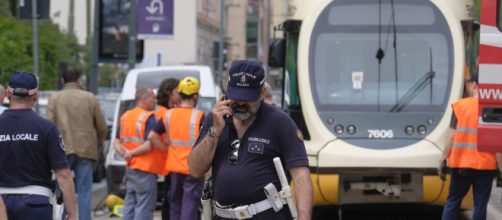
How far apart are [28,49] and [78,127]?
28.0 metres

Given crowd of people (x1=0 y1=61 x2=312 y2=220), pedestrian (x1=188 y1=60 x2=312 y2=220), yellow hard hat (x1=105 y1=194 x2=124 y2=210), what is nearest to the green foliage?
yellow hard hat (x1=105 y1=194 x2=124 y2=210)

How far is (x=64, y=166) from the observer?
7.30 m

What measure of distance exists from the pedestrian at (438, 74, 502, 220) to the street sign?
11.8m

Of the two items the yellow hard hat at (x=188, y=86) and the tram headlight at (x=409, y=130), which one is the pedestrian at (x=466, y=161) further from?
the yellow hard hat at (x=188, y=86)

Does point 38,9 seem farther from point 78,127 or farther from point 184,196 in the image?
point 184,196

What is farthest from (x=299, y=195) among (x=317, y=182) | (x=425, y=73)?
(x=425, y=73)

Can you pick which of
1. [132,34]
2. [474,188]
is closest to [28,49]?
[132,34]

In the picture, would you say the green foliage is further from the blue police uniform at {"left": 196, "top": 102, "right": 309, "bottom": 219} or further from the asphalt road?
the blue police uniform at {"left": 196, "top": 102, "right": 309, "bottom": 219}

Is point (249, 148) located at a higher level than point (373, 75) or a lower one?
lower

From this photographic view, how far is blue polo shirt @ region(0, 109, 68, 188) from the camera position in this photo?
7.17 metres

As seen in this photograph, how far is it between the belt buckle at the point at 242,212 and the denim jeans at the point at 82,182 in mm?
6043

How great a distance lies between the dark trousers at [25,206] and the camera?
23.2ft

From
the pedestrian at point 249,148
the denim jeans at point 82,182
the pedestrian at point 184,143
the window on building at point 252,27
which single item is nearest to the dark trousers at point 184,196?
the pedestrian at point 184,143

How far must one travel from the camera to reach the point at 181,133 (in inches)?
420
